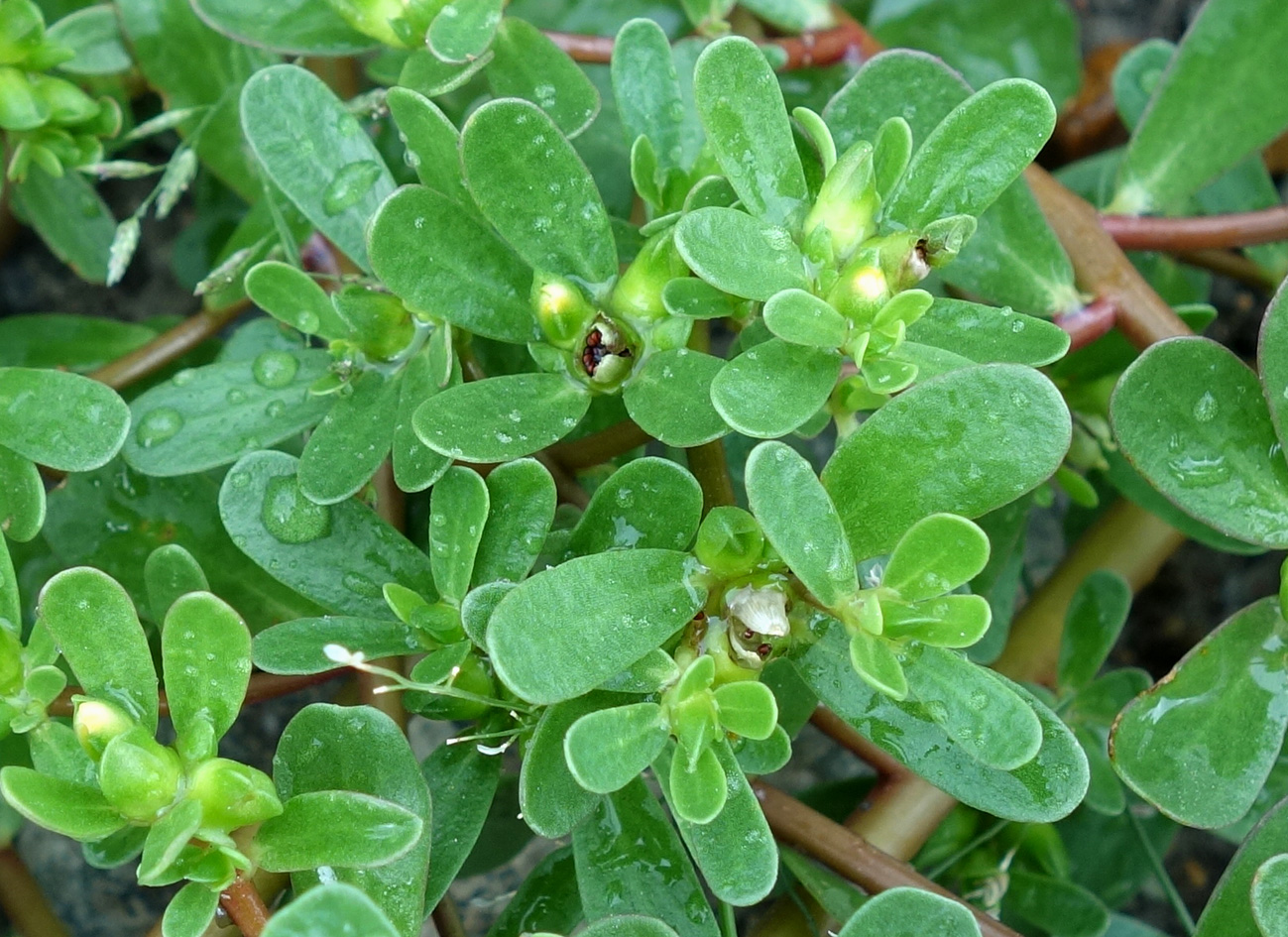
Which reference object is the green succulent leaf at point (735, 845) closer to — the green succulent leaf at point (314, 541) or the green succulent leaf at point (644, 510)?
the green succulent leaf at point (644, 510)

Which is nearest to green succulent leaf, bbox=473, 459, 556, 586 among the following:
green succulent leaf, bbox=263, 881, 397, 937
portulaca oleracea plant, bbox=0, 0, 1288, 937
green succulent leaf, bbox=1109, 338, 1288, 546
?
portulaca oleracea plant, bbox=0, 0, 1288, 937

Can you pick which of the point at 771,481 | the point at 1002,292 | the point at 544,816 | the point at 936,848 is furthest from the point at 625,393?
the point at 936,848

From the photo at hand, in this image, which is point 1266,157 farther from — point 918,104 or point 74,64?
point 74,64

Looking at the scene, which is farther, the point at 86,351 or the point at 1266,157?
the point at 1266,157

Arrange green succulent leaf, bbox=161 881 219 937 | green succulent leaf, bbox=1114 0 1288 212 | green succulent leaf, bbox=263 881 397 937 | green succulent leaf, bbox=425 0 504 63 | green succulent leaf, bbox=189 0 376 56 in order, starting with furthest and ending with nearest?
1. green succulent leaf, bbox=1114 0 1288 212
2. green succulent leaf, bbox=189 0 376 56
3. green succulent leaf, bbox=425 0 504 63
4. green succulent leaf, bbox=161 881 219 937
5. green succulent leaf, bbox=263 881 397 937

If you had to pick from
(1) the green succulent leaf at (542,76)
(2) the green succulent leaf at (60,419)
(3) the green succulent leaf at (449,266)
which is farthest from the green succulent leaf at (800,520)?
(2) the green succulent leaf at (60,419)

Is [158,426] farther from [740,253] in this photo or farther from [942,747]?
[942,747]

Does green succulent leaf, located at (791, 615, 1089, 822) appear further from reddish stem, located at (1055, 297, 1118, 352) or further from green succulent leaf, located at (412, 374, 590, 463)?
reddish stem, located at (1055, 297, 1118, 352)
